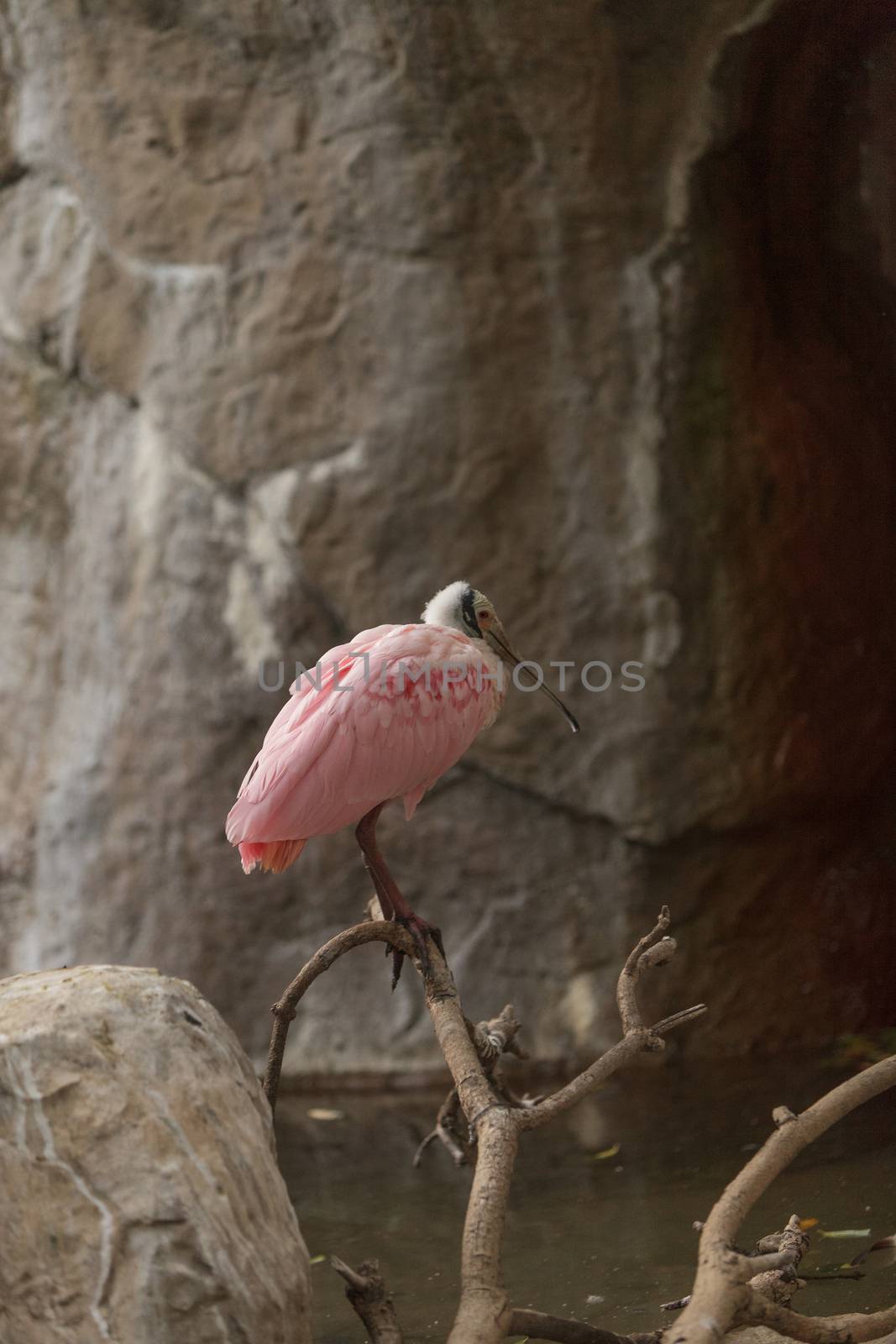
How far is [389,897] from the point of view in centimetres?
289

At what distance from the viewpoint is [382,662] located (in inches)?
116

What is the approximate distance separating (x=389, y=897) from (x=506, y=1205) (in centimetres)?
69

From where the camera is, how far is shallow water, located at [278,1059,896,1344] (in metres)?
3.30

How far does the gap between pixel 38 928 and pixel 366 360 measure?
7.80 ft


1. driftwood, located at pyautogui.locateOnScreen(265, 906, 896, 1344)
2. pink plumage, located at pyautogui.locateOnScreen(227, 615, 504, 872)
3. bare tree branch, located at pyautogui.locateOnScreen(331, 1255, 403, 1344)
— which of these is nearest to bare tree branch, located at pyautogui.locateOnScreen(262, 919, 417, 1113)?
driftwood, located at pyautogui.locateOnScreen(265, 906, 896, 1344)

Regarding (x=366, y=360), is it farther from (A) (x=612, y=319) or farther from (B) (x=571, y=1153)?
(B) (x=571, y=1153)

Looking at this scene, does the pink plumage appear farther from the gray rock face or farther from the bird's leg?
the gray rock face

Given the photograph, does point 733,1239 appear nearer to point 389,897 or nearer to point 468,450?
point 389,897

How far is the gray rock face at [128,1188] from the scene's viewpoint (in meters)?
2.06

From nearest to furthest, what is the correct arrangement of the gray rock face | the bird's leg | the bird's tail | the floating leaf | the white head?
the gray rock face
the bird's leg
the bird's tail
the white head
the floating leaf

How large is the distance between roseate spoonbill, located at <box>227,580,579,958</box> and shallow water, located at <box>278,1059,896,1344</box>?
1.07 m

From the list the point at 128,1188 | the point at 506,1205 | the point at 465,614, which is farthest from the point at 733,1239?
the point at 465,614

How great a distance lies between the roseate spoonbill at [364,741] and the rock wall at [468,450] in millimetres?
2076

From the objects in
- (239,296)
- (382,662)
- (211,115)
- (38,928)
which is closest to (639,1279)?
(382,662)
